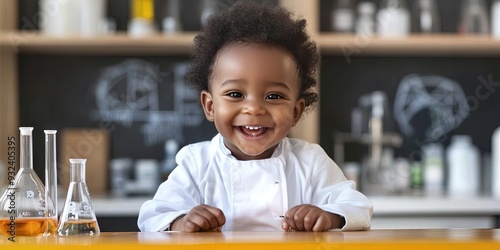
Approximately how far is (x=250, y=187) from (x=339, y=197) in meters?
0.12

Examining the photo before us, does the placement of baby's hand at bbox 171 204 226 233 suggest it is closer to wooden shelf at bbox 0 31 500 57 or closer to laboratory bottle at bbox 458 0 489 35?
wooden shelf at bbox 0 31 500 57

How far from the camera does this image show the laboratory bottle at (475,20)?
2.82 metres

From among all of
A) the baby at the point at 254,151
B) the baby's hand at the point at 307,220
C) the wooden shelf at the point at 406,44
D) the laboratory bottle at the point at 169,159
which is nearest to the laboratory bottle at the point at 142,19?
the laboratory bottle at the point at 169,159

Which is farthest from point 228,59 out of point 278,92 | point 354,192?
point 354,192

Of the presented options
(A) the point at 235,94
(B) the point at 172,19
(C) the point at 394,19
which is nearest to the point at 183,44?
(B) the point at 172,19

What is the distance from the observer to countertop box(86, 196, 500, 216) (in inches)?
97.5

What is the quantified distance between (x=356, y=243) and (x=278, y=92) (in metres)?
0.36

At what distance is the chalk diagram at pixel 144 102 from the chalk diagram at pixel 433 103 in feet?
2.67

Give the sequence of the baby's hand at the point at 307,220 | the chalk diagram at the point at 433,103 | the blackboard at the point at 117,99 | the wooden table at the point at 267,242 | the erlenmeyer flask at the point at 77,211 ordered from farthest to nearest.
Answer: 1. the chalk diagram at the point at 433,103
2. the blackboard at the point at 117,99
3. the baby's hand at the point at 307,220
4. the erlenmeyer flask at the point at 77,211
5. the wooden table at the point at 267,242

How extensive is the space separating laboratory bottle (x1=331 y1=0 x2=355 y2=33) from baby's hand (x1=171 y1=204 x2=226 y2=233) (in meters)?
1.97

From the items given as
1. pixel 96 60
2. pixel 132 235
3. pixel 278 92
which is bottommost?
pixel 132 235

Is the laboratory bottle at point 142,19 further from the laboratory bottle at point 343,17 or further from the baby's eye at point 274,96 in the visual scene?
the baby's eye at point 274,96

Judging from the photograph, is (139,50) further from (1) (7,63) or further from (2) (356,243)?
(2) (356,243)

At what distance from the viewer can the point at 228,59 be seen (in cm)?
101
